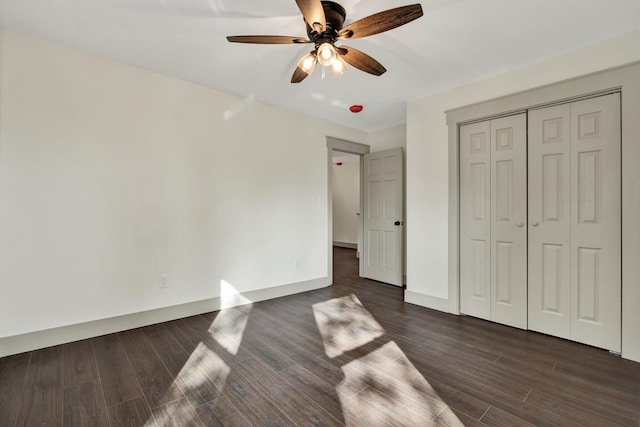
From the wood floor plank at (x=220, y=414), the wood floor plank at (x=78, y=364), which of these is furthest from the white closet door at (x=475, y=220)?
the wood floor plank at (x=78, y=364)

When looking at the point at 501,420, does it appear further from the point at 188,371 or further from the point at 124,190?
the point at 124,190

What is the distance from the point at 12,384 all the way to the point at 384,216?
4329 millimetres

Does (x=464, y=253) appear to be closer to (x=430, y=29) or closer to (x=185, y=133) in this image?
(x=430, y=29)

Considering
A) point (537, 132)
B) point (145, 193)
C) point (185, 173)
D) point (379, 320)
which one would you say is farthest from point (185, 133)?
point (537, 132)

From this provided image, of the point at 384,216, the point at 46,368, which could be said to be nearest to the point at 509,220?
the point at 384,216

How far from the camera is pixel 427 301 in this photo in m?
3.57

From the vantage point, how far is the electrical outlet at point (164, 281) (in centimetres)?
302

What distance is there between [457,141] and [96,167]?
12.4 feet

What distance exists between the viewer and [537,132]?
9.20 feet

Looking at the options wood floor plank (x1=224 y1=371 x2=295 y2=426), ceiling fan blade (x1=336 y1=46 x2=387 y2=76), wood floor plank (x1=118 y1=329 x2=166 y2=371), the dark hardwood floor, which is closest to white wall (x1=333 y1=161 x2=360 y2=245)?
the dark hardwood floor

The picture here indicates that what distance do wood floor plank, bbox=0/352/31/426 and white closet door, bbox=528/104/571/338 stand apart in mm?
4046

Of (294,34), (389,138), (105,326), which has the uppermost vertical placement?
(294,34)

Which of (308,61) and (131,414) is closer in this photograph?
(131,414)

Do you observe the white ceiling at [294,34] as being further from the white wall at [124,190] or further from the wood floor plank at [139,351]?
the wood floor plank at [139,351]
